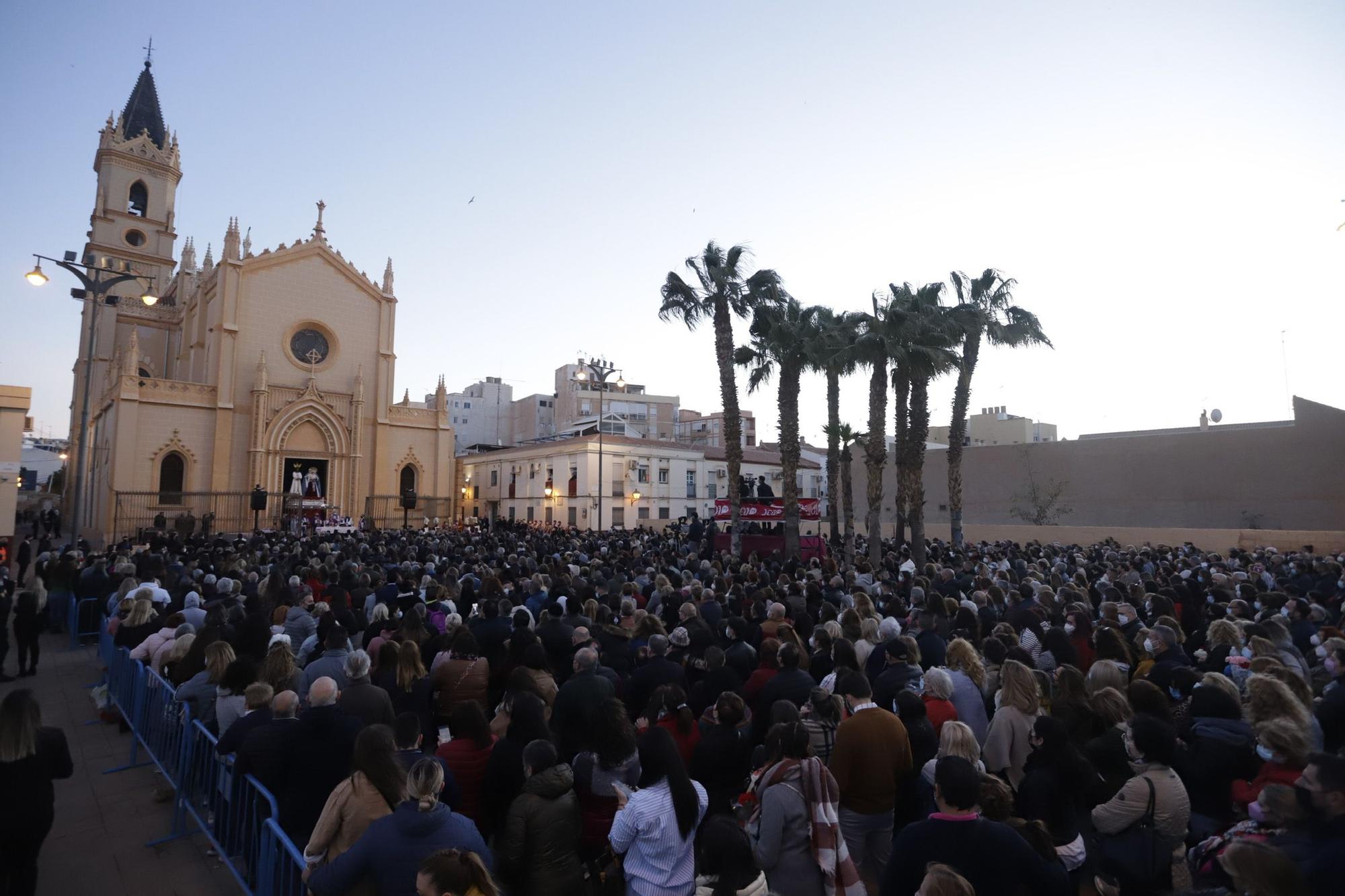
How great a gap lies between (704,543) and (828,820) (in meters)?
20.7

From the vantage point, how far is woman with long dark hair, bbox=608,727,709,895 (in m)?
3.34

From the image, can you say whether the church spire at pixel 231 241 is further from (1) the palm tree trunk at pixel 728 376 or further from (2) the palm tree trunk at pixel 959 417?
(2) the palm tree trunk at pixel 959 417

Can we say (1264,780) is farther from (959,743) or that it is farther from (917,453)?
(917,453)

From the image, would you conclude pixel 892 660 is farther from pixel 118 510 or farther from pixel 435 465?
pixel 435 465

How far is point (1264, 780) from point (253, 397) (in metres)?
38.6

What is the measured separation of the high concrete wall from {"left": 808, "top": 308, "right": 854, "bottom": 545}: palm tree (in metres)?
10.7

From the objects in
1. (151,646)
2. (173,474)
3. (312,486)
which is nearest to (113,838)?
(151,646)

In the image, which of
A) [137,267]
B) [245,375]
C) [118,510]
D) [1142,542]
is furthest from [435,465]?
[1142,542]

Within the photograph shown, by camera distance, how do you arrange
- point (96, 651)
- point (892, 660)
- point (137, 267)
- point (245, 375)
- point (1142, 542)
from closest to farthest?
point (892, 660) → point (96, 651) → point (1142, 542) → point (245, 375) → point (137, 267)

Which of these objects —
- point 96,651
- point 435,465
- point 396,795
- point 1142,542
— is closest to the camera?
point 396,795

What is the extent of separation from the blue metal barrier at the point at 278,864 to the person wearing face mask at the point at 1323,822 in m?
4.51

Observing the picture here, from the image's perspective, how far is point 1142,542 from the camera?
27.0 m

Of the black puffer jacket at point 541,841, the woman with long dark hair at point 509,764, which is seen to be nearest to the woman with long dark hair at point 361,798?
the black puffer jacket at point 541,841

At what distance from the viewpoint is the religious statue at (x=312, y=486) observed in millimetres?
33781
